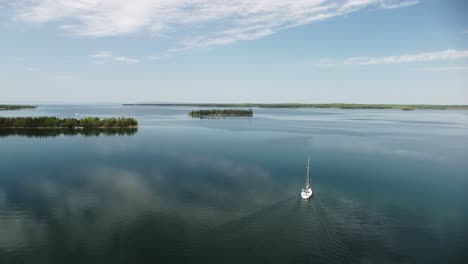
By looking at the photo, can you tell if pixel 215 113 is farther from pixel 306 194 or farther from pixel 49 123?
pixel 306 194

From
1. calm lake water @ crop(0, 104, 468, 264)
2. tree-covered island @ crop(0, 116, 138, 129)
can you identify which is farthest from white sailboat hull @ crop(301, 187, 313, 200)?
tree-covered island @ crop(0, 116, 138, 129)

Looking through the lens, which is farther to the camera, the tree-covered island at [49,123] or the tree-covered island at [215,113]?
the tree-covered island at [215,113]

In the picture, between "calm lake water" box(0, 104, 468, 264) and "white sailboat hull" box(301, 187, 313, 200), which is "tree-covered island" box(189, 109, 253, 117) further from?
"white sailboat hull" box(301, 187, 313, 200)

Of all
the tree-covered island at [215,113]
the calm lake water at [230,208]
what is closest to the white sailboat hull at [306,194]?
the calm lake water at [230,208]

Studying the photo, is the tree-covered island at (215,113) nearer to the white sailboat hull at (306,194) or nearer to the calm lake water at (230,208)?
the calm lake water at (230,208)

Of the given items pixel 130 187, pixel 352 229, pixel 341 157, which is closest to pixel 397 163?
pixel 341 157

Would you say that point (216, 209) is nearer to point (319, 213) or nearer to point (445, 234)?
point (319, 213)

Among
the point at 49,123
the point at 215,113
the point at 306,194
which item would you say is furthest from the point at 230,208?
the point at 215,113

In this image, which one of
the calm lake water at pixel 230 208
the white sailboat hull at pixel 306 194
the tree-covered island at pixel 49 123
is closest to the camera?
the calm lake water at pixel 230 208

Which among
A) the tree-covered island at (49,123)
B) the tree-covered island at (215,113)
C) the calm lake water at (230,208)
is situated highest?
the tree-covered island at (215,113)
